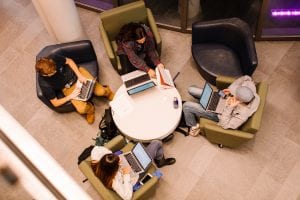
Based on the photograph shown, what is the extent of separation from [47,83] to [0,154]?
344 cm

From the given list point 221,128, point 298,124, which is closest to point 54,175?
point 221,128

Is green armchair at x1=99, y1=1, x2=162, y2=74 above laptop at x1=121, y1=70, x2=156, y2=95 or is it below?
above

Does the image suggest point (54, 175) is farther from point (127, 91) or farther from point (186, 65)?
point (186, 65)

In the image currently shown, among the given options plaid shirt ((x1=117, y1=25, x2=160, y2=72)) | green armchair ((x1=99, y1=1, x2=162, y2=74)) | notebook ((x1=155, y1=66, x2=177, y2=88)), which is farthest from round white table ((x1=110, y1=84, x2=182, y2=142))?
green armchair ((x1=99, y1=1, x2=162, y2=74))

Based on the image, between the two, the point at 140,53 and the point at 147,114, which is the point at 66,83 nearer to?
the point at 140,53

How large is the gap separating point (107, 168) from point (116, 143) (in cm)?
57

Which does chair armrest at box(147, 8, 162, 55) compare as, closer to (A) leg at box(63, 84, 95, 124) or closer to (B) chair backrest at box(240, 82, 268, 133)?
(A) leg at box(63, 84, 95, 124)

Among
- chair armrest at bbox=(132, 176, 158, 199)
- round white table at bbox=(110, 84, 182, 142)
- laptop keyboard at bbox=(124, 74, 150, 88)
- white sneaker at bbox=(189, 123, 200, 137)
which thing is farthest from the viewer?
white sneaker at bbox=(189, 123, 200, 137)

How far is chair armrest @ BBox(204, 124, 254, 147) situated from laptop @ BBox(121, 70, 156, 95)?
34.1 inches

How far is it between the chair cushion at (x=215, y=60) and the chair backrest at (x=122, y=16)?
845mm

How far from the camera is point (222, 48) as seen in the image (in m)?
4.96

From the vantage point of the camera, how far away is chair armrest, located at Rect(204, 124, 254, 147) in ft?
13.3

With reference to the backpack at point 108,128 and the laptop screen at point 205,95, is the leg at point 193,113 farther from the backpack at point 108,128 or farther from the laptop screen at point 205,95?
the backpack at point 108,128

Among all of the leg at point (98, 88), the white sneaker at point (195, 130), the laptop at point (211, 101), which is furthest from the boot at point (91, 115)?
the laptop at point (211, 101)
